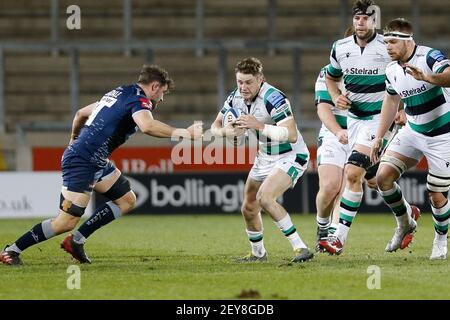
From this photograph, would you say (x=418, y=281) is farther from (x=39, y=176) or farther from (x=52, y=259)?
(x=39, y=176)

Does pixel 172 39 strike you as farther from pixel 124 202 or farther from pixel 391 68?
pixel 391 68

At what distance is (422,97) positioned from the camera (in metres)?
9.99

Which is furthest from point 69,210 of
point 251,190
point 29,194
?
point 29,194

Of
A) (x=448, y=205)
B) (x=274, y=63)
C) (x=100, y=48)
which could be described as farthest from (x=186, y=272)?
(x=274, y=63)

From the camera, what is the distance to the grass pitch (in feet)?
26.2

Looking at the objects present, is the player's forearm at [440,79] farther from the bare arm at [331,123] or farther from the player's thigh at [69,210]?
the player's thigh at [69,210]

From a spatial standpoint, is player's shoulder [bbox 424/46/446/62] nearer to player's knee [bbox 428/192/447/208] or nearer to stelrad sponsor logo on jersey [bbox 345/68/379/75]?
stelrad sponsor logo on jersey [bbox 345/68/379/75]

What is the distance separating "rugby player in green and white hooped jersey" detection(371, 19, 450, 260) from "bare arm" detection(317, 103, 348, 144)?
46cm

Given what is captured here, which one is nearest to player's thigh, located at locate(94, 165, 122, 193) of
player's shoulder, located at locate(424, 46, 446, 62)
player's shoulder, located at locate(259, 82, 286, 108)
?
player's shoulder, located at locate(259, 82, 286, 108)

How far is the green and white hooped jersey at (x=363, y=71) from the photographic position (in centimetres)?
1084

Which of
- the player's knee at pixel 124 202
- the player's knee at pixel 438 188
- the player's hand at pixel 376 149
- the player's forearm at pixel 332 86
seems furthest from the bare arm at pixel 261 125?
the player's knee at pixel 124 202

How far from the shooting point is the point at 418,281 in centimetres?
850

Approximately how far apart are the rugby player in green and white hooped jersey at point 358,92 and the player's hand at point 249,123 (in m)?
1.36

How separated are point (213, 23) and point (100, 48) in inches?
166
